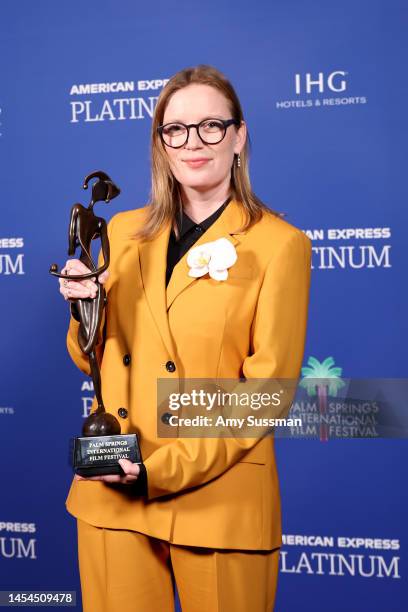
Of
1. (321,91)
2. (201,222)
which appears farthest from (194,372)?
(321,91)

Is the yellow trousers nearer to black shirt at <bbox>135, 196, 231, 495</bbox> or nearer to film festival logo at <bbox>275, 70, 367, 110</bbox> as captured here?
black shirt at <bbox>135, 196, 231, 495</bbox>

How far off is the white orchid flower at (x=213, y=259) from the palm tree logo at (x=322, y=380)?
4.31 ft

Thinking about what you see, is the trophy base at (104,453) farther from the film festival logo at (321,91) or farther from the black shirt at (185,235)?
the film festival logo at (321,91)

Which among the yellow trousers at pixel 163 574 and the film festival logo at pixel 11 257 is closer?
the yellow trousers at pixel 163 574

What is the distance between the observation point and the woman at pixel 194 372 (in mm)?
1912

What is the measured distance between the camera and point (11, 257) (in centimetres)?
349

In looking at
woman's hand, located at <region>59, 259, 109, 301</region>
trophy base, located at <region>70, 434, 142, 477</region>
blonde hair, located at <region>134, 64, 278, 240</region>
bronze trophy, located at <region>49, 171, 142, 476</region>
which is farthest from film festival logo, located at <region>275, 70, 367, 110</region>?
trophy base, located at <region>70, 434, 142, 477</region>

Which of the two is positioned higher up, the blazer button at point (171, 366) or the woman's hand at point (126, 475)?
the blazer button at point (171, 366)

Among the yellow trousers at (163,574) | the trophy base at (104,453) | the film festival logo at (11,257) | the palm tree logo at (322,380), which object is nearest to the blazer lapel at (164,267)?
the trophy base at (104,453)

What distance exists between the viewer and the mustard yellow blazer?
1905 mm

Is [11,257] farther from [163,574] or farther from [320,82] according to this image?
[163,574]

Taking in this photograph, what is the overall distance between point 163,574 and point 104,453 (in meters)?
0.34

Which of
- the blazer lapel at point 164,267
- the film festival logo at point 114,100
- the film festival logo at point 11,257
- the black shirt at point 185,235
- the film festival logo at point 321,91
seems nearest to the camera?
the blazer lapel at point 164,267

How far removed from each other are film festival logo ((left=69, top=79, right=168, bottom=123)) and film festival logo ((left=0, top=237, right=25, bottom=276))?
20.8 inches
